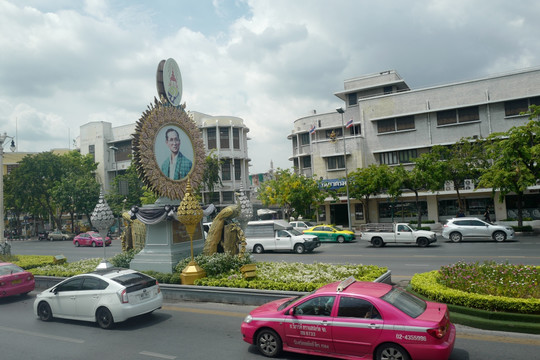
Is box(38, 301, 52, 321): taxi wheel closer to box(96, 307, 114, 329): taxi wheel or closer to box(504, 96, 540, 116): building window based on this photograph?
box(96, 307, 114, 329): taxi wheel

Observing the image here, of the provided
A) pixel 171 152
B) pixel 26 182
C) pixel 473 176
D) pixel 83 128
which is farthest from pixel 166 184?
pixel 83 128

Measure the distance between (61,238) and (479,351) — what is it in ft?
175

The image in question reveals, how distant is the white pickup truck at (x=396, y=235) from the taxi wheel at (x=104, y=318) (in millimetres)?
19739

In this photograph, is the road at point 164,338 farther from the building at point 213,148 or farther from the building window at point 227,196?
the building window at point 227,196

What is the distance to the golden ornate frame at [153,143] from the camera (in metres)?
14.9

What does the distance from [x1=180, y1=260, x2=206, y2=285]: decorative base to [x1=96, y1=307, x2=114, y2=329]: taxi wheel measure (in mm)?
Answer: 3560

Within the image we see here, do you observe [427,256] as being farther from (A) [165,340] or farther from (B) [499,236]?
(A) [165,340]

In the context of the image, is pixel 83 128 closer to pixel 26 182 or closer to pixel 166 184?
pixel 26 182

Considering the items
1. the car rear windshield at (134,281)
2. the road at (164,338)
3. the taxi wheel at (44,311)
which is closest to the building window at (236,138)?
the road at (164,338)

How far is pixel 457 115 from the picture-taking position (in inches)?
1549

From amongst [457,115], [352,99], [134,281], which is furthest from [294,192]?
[134,281]

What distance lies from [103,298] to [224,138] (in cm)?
4620

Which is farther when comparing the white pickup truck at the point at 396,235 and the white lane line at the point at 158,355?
the white pickup truck at the point at 396,235

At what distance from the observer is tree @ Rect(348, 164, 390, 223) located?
35.5 metres
